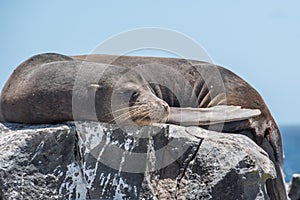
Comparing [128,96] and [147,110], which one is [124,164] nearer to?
[147,110]

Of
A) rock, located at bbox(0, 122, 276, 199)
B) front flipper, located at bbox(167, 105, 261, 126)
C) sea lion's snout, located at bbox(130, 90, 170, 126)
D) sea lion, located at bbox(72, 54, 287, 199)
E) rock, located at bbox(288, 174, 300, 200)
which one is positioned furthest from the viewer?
rock, located at bbox(288, 174, 300, 200)

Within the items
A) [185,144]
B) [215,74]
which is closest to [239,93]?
[215,74]

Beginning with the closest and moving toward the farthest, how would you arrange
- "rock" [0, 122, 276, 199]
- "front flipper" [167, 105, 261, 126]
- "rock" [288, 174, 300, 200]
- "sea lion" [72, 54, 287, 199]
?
1. "rock" [0, 122, 276, 199]
2. "front flipper" [167, 105, 261, 126]
3. "sea lion" [72, 54, 287, 199]
4. "rock" [288, 174, 300, 200]

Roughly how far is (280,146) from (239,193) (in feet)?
6.79

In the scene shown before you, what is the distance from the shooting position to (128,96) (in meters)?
6.14

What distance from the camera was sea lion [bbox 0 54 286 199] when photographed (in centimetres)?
597

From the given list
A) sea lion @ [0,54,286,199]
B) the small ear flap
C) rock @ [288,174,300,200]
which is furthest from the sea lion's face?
rock @ [288,174,300,200]

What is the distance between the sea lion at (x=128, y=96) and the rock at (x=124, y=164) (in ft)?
0.61

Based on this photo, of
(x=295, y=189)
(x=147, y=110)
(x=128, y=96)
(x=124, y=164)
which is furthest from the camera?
(x=295, y=189)

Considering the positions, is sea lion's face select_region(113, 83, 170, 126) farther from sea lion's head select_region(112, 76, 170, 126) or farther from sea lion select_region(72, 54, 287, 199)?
sea lion select_region(72, 54, 287, 199)

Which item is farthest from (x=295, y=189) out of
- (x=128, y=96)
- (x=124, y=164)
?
(x=124, y=164)

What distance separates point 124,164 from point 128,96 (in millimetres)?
725

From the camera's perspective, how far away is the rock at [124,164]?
18.1ft

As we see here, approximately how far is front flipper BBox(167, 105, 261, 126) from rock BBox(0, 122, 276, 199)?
46cm
